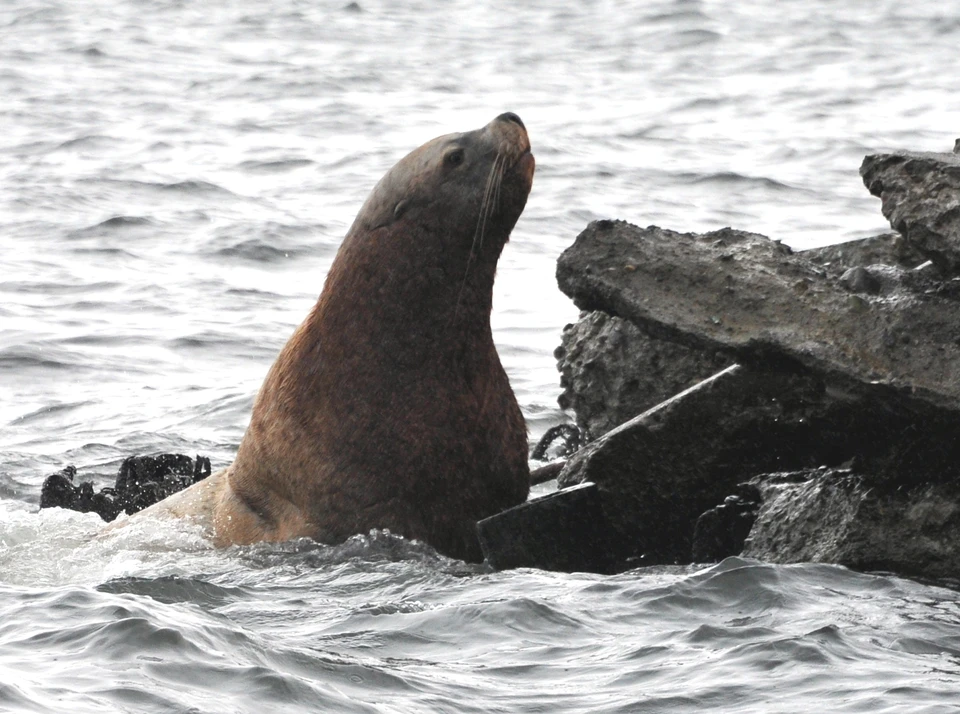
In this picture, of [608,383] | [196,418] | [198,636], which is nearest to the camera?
[198,636]

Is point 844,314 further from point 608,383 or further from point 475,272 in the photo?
point 608,383

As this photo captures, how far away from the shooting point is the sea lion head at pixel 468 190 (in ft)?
23.4

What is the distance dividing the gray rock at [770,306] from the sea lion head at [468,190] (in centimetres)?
53

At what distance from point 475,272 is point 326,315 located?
0.66m

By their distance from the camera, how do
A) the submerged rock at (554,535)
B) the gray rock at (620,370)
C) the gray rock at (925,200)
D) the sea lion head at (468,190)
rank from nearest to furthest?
1. the gray rock at (925,200)
2. the submerged rock at (554,535)
3. the sea lion head at (468,190)
4. the gray rock at (620,370)

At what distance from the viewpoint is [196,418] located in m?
11.6

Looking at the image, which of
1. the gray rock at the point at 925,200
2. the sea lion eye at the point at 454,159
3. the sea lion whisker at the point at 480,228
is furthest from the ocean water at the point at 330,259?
the sea lion eye at the point at 454,159

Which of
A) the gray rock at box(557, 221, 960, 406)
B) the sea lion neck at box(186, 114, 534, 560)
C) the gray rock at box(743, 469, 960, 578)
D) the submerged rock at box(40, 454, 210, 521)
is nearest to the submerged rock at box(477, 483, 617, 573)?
the sea lion neck at box(186, 114, 534, 560)

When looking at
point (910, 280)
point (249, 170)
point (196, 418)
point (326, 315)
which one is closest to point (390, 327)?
point (326, 315)

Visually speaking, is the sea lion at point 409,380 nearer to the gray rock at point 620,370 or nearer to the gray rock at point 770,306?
the gray rock at point 770,306

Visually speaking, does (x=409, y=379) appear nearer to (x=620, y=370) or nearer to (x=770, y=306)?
(x=770, y=306)

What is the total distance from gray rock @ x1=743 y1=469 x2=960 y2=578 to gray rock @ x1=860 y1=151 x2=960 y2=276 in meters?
0.88

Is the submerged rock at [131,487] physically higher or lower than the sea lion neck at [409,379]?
lower

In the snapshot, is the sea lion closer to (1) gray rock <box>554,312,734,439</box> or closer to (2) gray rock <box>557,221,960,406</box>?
(2) gray rock <box>557,221,960,406</box>
